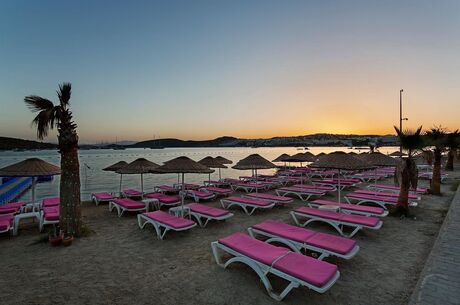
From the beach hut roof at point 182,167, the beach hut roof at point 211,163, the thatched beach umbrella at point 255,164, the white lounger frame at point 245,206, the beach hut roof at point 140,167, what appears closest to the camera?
the beach hut roof at point 182,167

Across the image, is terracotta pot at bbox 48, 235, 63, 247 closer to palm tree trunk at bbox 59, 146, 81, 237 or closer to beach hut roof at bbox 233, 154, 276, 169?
palm tree trunk at bbox 59, 146, 81, 237

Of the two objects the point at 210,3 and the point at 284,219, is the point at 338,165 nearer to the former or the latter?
the point at 284,219

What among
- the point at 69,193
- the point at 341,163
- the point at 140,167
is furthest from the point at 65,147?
the point at 341,163

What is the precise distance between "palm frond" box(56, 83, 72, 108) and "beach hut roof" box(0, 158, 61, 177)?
229 cm

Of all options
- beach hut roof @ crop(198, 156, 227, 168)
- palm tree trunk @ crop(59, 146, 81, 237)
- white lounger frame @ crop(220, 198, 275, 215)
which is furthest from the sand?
beach hut roof @ crop(198, 156, 227, 168)

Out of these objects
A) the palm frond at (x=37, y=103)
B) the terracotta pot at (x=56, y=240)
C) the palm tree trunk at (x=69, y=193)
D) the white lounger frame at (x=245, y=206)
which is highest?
the palm frond at (x=37, y=103)

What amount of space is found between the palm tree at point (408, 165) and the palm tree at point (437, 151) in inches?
152

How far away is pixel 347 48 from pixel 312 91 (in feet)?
21.4

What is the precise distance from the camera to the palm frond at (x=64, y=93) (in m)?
6.37

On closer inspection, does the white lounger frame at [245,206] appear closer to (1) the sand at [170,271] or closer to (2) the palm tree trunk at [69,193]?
(1) the sand at [170,271]

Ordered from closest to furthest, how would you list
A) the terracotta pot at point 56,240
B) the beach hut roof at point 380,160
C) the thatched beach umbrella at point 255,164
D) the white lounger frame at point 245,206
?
1. the terracotta pot at point 56,240
2. the white lounger frame at point 245,206
3. the thatched beach umbrella at point 255,164
4. the beach hut roof at point 380,160

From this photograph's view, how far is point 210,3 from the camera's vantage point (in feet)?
42.4

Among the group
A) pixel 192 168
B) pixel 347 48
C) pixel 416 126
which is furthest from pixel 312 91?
pixel 192 168

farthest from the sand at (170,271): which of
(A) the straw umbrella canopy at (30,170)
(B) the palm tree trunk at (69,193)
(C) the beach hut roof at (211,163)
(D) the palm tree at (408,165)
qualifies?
(C) the beach hut roof at (211,163)
